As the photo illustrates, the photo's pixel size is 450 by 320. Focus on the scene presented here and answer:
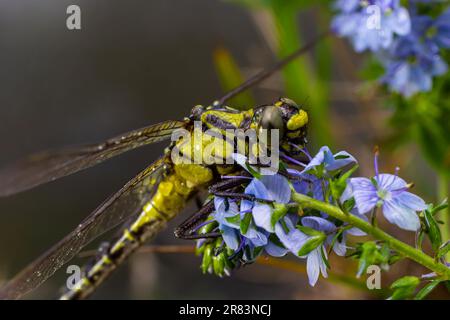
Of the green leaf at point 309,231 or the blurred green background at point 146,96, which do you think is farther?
the blurred green background at point 146,96

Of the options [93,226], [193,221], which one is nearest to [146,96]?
[93,226]

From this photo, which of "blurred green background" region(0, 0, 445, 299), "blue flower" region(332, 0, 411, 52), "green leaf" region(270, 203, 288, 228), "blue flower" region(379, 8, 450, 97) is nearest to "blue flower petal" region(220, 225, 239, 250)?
"green leaf" region(270, 203, 288, 228)

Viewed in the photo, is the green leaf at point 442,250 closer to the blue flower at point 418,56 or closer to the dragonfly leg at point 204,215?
the dragonfly leg at point 204,215

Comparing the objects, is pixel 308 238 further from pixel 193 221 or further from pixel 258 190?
pixel 193 221

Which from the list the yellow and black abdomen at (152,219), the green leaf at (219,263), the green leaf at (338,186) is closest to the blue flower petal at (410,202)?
the green leaf at (338,186)

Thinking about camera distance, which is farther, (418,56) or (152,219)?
(418,56)
